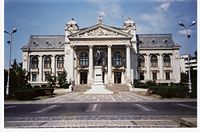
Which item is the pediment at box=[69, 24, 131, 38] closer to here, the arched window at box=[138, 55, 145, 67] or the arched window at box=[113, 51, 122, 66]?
the arched window at box=[113, 51, 122, 66]

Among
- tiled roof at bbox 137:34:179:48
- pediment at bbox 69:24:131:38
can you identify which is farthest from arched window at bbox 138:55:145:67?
pediment at bbox 69:24:131:38

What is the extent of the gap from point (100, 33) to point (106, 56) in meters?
2.76

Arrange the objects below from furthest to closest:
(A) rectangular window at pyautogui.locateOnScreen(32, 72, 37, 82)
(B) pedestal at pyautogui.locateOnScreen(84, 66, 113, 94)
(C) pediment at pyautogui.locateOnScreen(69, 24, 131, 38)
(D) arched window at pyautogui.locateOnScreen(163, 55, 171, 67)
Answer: (D) arched window at pyautogui.locateOnScreen(163, 55, 171, 67) < (A) rectangular window at pyautogui.locateOnScreen(32, 72, 37, 82) < (C) pediment at pyautogui.locateOnScreen(69, 24, 131, 38) < (B) pedestal at pyautogui.locateOnScreen(84, 66, 113, 94)

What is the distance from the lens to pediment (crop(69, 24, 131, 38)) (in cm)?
2825

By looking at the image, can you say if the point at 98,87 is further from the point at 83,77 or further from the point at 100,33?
the point at 83,77

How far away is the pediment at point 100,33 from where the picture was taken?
92.7 feet

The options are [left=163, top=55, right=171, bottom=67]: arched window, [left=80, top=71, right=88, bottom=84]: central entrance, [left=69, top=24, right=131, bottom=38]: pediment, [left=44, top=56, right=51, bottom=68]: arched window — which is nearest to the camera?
[left=69, top=24, right=131, bottom=38]: pediment

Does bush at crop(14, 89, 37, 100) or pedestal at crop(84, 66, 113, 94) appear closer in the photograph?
bush at crop(14, 89, 37, 100)

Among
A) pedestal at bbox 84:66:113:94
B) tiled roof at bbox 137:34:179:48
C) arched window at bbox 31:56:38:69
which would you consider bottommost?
pedestal at bbox 84:66:113:94

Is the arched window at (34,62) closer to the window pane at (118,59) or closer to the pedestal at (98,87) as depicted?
the window pane at (118,59)

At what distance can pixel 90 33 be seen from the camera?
28391 millimetres

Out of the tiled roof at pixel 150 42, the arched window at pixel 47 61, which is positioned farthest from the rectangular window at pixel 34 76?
the tiled roof at pixel 150 42

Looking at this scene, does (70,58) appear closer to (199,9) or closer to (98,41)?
(98,41)

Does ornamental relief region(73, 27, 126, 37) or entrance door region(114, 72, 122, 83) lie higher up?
ornamental relief region(73, 27, 126, 37)
